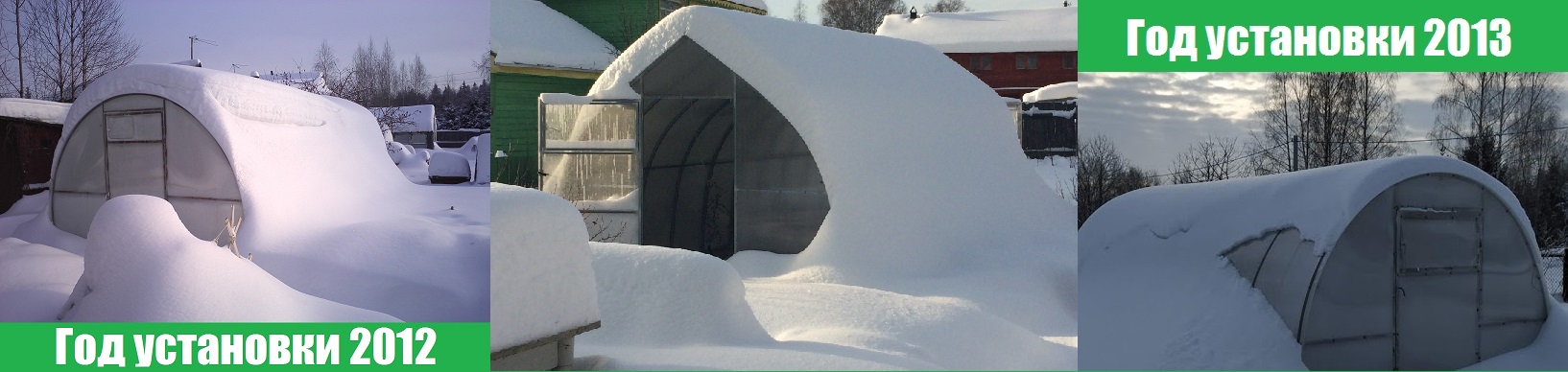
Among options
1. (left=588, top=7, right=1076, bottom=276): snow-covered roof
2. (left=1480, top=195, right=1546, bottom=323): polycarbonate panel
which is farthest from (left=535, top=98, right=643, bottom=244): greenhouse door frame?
(left=1480, top=195, right=1546, bottom=323): polycarbonate panel

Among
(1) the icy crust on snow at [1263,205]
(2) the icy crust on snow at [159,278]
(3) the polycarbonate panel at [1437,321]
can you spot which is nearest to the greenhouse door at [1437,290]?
(3) the polycarbonate panel at [1437,321]

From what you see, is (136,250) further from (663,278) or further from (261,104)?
(261,104)

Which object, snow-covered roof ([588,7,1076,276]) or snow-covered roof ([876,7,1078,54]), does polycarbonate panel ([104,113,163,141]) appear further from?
snow-covered roof ([876,7,1078,54])

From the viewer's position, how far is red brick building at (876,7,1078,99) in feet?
81.4

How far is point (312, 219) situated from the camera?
8.98 meters

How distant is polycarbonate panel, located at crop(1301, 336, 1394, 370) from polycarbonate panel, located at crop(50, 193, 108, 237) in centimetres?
918

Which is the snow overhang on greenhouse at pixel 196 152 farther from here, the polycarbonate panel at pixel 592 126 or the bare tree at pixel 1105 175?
the bare tree at pixel 1105 175

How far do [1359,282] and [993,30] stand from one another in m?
19.7

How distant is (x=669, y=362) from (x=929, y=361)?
140 centimetres

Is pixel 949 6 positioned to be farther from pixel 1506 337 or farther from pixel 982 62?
pixel 1506 337

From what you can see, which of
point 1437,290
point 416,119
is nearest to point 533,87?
point 416,119

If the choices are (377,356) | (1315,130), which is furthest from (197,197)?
(1315,130)

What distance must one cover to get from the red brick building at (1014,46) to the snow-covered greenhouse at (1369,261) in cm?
1667

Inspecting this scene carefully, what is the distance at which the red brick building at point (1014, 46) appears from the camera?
24797mm
